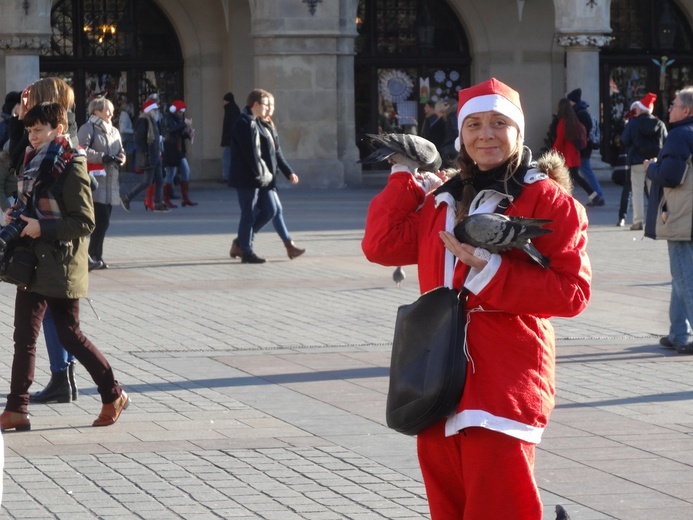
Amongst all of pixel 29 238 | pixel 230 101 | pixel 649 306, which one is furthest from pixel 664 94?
pixel 29 238

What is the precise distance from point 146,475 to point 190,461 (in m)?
0.31

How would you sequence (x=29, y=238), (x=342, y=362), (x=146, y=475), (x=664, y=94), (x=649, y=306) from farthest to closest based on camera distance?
1. (x=664, y=94)
2. (x=649, y=306)
3. (x=342, y=362)
4. (x=29, y=238)
5. (x=146, y=475)

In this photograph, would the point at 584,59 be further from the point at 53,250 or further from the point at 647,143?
the point at 53,250

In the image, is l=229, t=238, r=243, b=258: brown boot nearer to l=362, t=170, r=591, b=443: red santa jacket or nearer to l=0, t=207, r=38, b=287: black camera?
l=0, t=207, r=38, b=287: black camera

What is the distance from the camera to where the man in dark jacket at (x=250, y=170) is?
47.3 feet

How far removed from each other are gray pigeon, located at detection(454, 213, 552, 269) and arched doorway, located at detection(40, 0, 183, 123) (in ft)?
83.0

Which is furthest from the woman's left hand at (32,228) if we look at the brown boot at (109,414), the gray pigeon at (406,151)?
the gray pigeon at (406,151)

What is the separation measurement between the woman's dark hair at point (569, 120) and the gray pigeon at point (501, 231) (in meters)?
16.3

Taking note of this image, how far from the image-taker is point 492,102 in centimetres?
394

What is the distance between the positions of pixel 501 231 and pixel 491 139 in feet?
1.09

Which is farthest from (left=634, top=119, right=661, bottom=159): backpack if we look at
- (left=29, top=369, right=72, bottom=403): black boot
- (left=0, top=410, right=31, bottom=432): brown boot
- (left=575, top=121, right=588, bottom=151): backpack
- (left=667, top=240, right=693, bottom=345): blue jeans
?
(left=0, top=410, right=31, bottom=432): brown boot

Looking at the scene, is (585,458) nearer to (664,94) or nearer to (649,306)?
(649,306)

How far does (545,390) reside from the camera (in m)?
3.91

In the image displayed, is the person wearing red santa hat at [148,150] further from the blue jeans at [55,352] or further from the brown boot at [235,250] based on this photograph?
the blue jeans at [55,352]
